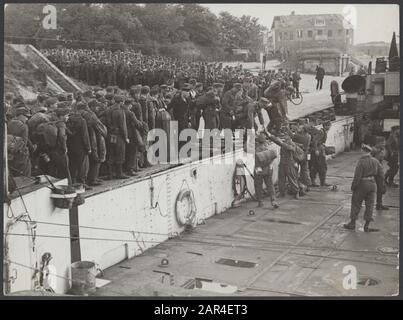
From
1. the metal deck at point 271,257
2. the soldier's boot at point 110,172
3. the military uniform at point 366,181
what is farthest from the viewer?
the military uniform at point 366,181

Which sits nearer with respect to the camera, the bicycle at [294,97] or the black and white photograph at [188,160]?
the black and white photograph at [188,160]

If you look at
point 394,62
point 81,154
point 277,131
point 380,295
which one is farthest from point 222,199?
point 394,62

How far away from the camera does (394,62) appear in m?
15.9

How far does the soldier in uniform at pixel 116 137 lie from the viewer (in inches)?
425

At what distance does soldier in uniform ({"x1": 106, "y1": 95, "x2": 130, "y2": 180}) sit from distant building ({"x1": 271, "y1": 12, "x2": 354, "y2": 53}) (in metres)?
3.26

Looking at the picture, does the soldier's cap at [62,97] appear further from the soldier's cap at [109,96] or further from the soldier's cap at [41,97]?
the soldier's cap at [109,96]

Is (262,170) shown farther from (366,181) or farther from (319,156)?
(366,181)

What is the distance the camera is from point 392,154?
45.8 ft

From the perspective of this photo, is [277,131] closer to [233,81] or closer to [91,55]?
[233,81]

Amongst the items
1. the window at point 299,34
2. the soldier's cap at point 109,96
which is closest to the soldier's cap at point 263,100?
the window at point 299,34

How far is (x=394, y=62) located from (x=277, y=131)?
4027 mm

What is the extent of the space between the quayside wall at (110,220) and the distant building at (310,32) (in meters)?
2.92

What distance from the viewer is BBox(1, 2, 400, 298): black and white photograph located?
9.13m

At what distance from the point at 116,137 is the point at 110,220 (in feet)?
5.42
